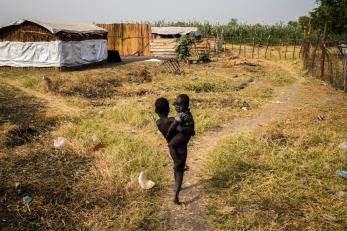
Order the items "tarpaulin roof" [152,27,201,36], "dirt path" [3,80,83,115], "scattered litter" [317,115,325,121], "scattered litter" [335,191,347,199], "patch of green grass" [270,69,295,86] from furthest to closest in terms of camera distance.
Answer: "tarpaulin roof" [152,27,201,36], "patch of green grass" [270,69,295,86], "dirt path" [3,80,83,115], "scattered litter" [317,115,325,121], "scattered litter" [335,191,347,199]

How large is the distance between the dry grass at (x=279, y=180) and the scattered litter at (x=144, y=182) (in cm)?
79

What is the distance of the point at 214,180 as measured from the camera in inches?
201

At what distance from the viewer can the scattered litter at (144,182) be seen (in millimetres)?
4738

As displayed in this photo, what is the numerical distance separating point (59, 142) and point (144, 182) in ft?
8.01

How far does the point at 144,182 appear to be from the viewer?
4809mm

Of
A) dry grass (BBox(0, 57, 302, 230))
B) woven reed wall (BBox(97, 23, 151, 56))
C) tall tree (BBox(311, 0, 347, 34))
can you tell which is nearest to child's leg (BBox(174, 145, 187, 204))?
dry grass (BBox(0, 57, 302, 230))

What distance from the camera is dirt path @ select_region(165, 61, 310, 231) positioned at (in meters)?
4.09

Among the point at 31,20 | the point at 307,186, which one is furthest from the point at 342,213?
the point at 31,20

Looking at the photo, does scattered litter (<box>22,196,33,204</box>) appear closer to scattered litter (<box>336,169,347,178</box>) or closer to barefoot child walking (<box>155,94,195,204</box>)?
barefoot child walking (<box>155,94,195,204</box>)

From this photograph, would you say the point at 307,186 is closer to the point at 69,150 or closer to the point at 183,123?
the point at 183,123

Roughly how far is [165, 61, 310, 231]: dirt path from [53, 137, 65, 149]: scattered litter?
238cm

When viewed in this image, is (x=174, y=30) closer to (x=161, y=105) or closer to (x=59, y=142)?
(x=59, y=142)

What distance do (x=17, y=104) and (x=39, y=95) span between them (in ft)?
4.88

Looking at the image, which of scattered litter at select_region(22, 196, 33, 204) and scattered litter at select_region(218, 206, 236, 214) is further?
scattered litter at select_region(22, 196, 33, 204)
